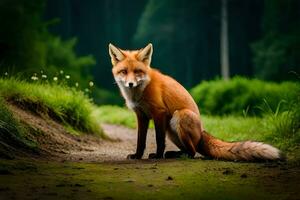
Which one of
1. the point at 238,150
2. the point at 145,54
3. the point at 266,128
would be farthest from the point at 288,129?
the point at 145,54

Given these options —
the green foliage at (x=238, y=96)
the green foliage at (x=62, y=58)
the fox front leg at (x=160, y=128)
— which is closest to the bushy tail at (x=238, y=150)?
the fox front leg at (x=160, y=128)

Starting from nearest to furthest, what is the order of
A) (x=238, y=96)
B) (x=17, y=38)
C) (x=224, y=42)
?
(x=238, y=96)
(x=17, y=38)
(x=224, y=42)

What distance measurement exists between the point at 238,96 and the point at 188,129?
10.1 metres

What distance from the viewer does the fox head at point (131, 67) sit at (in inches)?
268

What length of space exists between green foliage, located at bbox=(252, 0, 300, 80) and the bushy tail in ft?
63.9

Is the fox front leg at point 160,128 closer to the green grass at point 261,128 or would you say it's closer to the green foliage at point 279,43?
the green grass at point 261,128

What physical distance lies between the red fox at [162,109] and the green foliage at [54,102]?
103 inches

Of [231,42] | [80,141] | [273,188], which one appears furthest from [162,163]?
[231,42]

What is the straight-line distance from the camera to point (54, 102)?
9742mm

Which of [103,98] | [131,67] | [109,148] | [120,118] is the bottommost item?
[109,148]

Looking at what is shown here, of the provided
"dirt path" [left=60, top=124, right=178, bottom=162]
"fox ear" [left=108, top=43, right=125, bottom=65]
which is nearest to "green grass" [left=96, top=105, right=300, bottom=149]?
"dirt path" [left=60, top=124, right=178, bottom=162]

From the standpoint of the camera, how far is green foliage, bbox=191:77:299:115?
16.0 metres

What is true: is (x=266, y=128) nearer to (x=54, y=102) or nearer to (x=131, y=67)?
(x=131, y=67)

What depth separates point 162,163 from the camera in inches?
247
